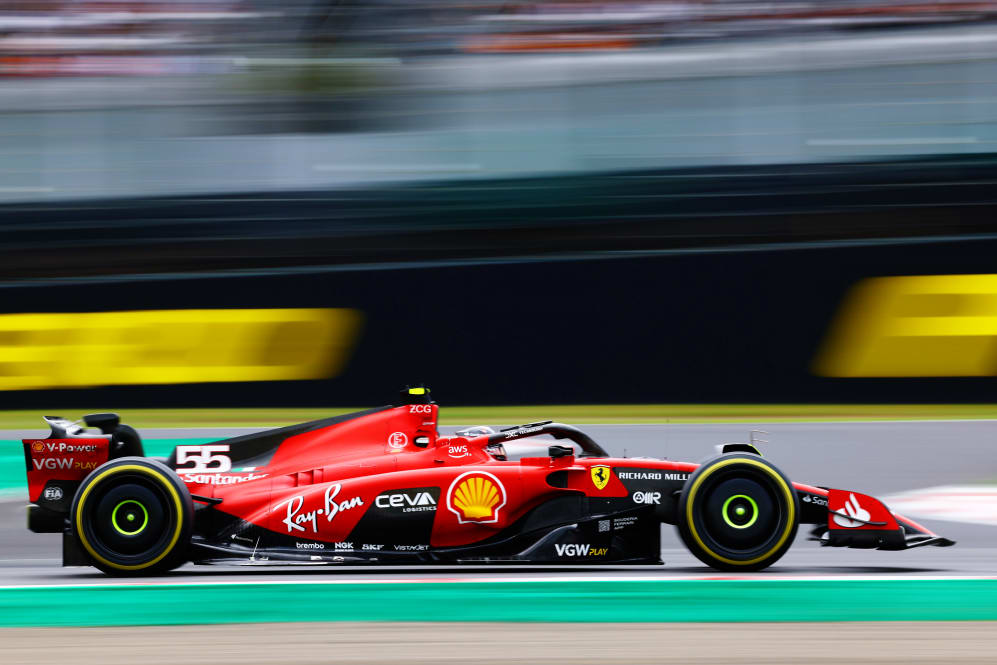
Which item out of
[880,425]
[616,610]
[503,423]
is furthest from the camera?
[503,423]

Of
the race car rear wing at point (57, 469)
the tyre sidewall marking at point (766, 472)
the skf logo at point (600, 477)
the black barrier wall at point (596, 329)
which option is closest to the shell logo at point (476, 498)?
the skf logo at point (600, 477)

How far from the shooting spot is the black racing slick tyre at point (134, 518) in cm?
439

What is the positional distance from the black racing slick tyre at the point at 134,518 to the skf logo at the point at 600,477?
5.24 feet

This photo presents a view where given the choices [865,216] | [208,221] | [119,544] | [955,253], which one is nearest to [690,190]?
[865,216]

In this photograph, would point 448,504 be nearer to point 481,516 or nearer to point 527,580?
point 481,516

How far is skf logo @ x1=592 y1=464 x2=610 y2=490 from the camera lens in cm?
444

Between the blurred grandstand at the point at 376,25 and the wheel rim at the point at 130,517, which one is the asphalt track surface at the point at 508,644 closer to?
the wheel rim at the point at 130,517

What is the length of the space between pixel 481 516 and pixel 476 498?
73 millimetres

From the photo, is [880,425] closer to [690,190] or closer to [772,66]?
[690,190]

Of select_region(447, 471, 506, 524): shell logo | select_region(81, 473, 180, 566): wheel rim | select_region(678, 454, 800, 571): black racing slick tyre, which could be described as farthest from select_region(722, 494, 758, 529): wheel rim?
select_region(81, 473, 180, 566): wheel rim

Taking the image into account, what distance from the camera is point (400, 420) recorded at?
4.77 metres

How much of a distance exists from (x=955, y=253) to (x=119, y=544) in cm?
554

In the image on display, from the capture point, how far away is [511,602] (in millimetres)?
3898

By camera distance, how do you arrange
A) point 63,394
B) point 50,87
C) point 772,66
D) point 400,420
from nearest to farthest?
point 400,420 < point 63,394 < point 772,66 < point 50,87
